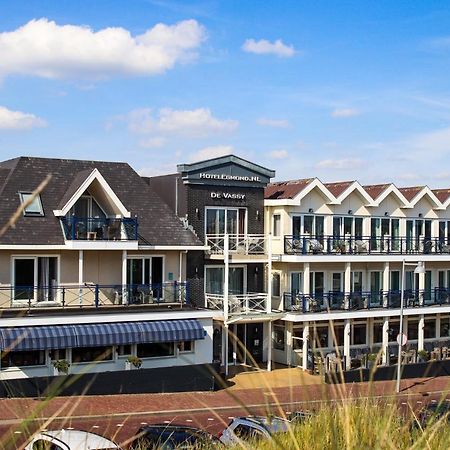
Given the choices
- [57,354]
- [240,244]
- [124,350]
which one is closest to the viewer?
[57,354]

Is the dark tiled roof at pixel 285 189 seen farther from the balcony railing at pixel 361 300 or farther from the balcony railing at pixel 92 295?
the balcony railing at pixel 92 295

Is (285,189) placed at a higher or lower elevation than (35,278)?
higher

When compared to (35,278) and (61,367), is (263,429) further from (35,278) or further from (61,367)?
(35,278)

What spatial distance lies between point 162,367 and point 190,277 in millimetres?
4726

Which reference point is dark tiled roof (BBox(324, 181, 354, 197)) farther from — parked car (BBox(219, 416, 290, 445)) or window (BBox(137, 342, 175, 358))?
parked car (BBox(219, 416, 290, 445))

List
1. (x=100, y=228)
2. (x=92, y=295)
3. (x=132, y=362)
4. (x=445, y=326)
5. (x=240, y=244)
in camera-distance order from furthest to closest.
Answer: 1. (x=445, y=326)
2. (x=240, y=244)
3. (x=100, y=228)
4. (x=92, y=295)
5. (x=132, y=362)

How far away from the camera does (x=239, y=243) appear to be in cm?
3247

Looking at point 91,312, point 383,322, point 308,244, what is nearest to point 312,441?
point 91,312

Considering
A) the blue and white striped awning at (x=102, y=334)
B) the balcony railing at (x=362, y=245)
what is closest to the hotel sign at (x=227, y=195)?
the balcony railing at (x=362, y=245)

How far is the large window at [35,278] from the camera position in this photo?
26.5 m

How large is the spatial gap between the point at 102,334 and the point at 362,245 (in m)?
14.3

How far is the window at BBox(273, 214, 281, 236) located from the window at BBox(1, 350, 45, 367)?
12189 millimetres

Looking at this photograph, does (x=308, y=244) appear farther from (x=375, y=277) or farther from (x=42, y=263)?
(x=42, y=263)

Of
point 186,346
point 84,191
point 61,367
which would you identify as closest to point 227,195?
point 84,191
